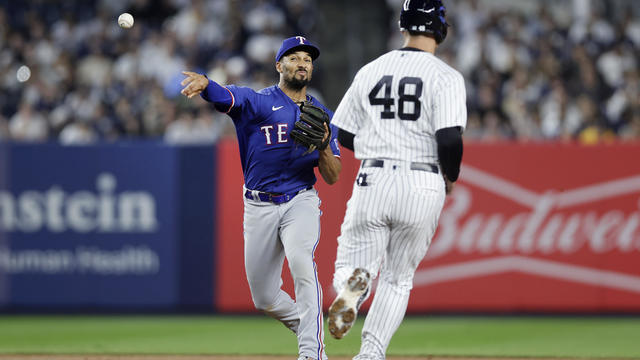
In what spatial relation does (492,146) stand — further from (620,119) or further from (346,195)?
(620,119)

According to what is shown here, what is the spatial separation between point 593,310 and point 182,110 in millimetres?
5987

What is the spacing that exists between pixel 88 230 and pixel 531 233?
5.13 m

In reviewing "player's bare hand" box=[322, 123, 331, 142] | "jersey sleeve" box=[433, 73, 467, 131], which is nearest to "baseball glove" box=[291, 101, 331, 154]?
"player's bare hand" box=[322, 123, 331, 142]

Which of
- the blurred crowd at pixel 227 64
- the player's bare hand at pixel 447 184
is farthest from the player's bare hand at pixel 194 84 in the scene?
the blurred crowd at pixel 227 64

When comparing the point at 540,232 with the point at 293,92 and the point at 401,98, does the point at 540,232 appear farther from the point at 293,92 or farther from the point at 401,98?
the point at 401,98

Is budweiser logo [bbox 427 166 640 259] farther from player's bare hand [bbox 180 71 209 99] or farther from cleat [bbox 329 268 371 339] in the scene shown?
cleat [bbox 329 268 371 339]

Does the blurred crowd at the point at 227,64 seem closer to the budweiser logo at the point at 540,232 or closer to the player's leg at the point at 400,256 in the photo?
the budweiser logo at the point at 540,232

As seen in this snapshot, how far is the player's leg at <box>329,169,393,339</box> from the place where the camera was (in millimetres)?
5387

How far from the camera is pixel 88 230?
11.4 m

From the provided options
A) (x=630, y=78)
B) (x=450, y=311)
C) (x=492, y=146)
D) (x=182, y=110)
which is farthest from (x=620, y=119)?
(x=182, y=110)

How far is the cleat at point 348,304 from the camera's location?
518 centimetres

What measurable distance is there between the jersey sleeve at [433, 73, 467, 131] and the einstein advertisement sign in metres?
6.62

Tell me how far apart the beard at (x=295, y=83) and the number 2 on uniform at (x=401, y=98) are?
107cm

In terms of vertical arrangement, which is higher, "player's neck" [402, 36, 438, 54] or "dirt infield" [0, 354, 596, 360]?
"player's neck" [402, 36, 438, 54]
